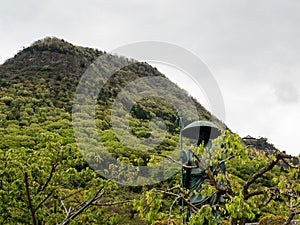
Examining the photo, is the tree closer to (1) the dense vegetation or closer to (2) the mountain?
(1) the dense vegetation

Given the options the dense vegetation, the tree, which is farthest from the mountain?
the tree

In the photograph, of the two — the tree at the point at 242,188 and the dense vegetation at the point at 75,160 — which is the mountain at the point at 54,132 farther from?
the tree at the point at 242,188

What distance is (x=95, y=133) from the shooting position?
2822 cm

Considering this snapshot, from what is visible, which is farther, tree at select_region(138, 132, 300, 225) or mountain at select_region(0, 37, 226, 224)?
mountain at select_region(0, 37, 226, 224)

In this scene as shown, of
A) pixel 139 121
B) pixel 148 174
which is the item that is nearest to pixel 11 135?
pixel 139 121

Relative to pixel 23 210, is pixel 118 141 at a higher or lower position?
higher

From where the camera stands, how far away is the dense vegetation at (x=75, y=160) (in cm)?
546

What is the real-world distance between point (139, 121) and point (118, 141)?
204 inches

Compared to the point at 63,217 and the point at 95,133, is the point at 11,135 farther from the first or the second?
the point at 63,217

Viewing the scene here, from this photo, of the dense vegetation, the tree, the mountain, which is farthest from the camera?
the mountain

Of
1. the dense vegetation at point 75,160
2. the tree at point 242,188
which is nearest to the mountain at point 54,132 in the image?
the dense vegetation at point 75,160

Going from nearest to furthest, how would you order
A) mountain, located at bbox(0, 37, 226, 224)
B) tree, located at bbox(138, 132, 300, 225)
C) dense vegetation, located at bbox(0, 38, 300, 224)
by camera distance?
tree, located at bbox(138, 132, 300, 225) → dense vegetation, located at bbox(0, 38, 300, 224) → mountain, located at bbox(0, 37, 226, 224)

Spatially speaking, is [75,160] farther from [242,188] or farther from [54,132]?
[54,132]

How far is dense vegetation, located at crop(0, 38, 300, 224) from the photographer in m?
5.46
